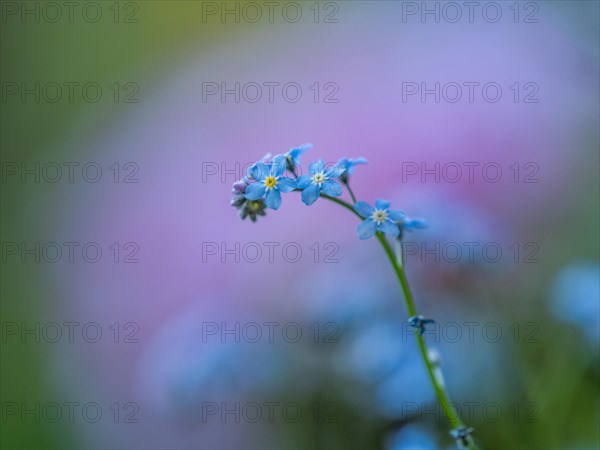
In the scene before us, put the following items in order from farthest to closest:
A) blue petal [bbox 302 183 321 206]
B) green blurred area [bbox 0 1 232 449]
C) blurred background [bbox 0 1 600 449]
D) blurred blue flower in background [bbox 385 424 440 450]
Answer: green blurred area [bbox 0 1 232 449] → blurred background [bbox 0 1 600 449] → blurred blue flower in background [bbox 385 424 440 450] → blue petal [bbox 302 183 321 206]

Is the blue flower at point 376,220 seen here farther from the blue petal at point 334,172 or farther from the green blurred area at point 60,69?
the green blurred area at point 60,69

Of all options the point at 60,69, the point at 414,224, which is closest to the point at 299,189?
the point at 414,224

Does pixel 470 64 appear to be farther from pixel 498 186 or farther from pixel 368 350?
pixel 368 350

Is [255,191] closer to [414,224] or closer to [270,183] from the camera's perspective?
[270,183]

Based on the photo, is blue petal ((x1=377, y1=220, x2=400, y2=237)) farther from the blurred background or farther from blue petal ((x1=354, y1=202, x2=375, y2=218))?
the blurred background

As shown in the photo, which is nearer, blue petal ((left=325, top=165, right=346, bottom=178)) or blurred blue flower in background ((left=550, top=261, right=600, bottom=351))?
blue petal ((left=325, top=165, right=346, bottom=178))

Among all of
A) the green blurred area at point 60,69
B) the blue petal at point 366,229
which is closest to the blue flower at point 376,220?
the blue petal at point 366,229

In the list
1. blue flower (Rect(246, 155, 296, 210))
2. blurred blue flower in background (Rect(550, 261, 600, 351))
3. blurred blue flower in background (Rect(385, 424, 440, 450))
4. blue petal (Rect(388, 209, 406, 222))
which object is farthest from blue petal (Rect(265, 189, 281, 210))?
blurred blue flower in background (Rect(550, 261, 600, 351))
